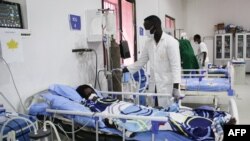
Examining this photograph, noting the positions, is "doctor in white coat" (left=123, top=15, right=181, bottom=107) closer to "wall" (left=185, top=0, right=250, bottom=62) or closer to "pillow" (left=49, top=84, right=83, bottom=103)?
"pillow" (left=49, top=84, right=83, bottom=103)

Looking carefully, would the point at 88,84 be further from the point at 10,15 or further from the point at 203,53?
the point at 203,53

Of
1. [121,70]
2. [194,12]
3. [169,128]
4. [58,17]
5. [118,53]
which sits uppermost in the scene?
[194,12]

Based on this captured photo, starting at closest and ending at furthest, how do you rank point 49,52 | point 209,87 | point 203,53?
1. point 49,52
2. point 209,87
3. point 203,53

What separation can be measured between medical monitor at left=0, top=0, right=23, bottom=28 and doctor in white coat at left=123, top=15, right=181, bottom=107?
125 centimetres

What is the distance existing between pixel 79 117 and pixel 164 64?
1164mm

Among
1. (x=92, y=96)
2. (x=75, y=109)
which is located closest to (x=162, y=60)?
(x=92, y=96)

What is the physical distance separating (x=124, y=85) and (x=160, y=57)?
0.91 m

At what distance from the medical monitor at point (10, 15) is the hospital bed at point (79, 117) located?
25.2 inches

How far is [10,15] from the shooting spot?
1914 millimetres

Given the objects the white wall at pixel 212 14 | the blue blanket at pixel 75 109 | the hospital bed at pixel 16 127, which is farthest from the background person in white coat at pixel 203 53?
the hospital bed at pixel 16 127

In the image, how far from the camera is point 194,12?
970 centimetres

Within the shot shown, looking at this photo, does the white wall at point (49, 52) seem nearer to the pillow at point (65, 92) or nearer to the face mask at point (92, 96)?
the pillow at point (65, 92)

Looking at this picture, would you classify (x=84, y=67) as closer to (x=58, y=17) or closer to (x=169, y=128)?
(x=58, y=17)

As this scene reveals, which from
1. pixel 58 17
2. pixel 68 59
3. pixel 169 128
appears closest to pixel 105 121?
pixel 169 128
